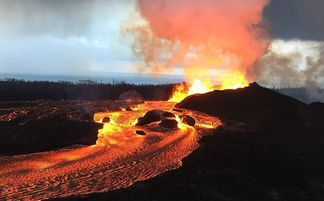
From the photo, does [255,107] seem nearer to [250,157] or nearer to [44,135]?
[250,157]

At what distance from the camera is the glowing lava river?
35.2 metres

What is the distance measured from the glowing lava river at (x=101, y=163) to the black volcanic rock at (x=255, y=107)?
1558cm

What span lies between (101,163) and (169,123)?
26.3 metres

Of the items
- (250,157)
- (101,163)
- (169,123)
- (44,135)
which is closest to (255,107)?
(169,123)

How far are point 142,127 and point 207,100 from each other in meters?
21.9

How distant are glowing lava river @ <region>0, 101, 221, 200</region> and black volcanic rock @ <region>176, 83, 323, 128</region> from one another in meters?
15.6

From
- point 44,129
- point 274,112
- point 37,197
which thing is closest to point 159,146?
point 44,129

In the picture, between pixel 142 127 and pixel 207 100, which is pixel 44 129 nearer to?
pixel 142 127

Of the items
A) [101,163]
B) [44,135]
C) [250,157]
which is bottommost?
[101,163]

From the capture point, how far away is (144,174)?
40.5m

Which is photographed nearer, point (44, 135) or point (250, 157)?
point (250, 157)

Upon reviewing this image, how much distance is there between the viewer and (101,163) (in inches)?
1736

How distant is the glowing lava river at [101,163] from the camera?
35156 millimetres

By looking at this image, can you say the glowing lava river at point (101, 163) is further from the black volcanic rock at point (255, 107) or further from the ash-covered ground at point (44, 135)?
the black volcanic rock at point (255, 107)
